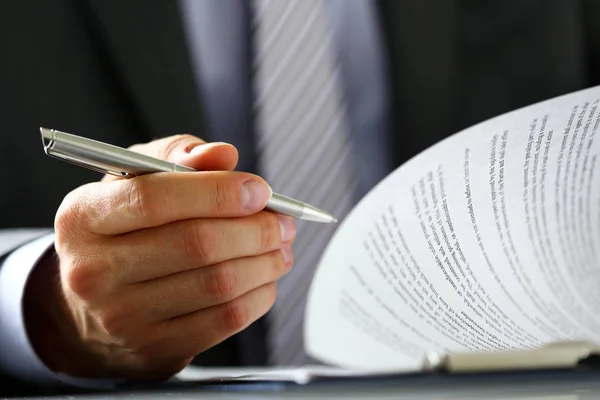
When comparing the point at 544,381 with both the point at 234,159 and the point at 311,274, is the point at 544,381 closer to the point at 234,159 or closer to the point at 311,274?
the point at 234,159

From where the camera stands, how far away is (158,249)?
10.1 inches

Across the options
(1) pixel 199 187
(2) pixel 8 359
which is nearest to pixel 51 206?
(2) pixel 8 359

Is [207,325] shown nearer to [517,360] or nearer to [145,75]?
[517,360]

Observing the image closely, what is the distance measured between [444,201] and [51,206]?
0.37 meters

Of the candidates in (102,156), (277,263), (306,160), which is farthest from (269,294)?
(306,160)

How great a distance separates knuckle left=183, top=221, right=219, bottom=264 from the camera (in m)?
0.25

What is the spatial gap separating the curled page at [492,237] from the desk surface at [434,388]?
4cm

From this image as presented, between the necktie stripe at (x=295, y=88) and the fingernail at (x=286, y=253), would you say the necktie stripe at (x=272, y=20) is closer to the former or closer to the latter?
the necktie stripe at (x=295, y=88)

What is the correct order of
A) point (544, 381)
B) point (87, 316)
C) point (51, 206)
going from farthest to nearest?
point (51, 206), point (87, 316), point (544, 381)

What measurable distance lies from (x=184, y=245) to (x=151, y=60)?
0.30m

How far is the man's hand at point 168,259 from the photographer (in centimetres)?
24

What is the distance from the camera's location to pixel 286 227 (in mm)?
289

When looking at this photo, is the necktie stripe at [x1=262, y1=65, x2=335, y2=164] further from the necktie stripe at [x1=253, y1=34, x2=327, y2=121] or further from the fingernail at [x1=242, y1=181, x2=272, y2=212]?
the fingernail at [x1=242, y1=181, x2=272, y2=212]

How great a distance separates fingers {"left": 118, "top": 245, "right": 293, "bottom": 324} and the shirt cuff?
0.17 feet
